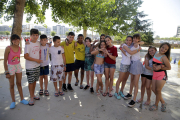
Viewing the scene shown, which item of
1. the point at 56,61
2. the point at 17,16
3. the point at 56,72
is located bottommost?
the point at 56,72

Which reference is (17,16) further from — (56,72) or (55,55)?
(56,72)

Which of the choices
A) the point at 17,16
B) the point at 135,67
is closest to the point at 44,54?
the point at 135,67

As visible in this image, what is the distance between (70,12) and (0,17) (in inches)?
192

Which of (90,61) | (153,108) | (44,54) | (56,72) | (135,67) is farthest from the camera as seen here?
(90,61)

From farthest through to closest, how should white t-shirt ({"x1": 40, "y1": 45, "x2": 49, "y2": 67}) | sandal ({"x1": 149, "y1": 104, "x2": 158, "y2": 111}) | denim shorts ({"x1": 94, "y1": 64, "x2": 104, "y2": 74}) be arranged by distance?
denim shorts ({"x1": 94, "y1": 64, "x2": 104, "y2": 74}), white t-shirt ({"x1": 40, "y1": 45, "x2": 49, "y2": 67}), sandal ({"x1": 149, "y1": 104, "x2": 158, "y2": 111})

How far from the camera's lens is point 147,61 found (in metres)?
3.18

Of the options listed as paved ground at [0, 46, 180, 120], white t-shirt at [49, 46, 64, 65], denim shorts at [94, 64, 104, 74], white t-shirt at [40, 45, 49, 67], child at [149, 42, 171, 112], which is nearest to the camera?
paved ground at [0, 46, 180, 120]

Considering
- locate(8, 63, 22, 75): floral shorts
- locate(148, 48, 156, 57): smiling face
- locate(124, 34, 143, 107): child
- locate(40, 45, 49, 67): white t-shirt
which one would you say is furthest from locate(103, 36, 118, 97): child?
locate(8, 63, 22, 75): floral shorts

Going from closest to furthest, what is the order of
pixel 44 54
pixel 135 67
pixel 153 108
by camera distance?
pixel 153 108 → pixel 135 67 → pixel 44 54

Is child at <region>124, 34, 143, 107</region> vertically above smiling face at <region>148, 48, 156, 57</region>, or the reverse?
smiling face at <region>148, 48, 156, 57</region>

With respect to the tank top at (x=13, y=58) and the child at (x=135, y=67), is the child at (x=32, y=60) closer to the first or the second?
the tank top at (x=13, y=58)

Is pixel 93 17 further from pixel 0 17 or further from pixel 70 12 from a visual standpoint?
pixel 0 17

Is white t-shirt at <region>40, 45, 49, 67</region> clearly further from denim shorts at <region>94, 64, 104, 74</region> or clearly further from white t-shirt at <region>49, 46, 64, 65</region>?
denim shorts at <region>94, 64, 104, 74</region>

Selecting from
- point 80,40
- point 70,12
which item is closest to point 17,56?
point 80,40
